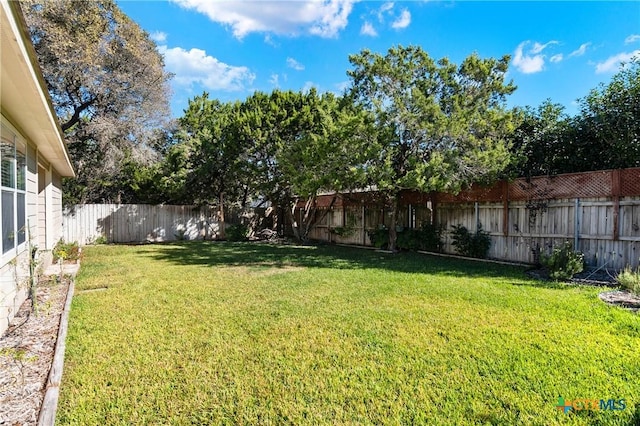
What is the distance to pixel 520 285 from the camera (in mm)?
6047

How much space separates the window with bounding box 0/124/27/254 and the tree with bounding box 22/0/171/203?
8.03m

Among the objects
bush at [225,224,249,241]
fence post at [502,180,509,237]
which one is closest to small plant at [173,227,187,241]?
bush at [225,224,249,241]

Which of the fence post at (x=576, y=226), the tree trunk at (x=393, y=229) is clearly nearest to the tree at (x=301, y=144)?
the tree trunk at (x=393, y=229)

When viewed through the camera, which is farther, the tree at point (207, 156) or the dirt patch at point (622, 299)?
the tree at point (207, 156)

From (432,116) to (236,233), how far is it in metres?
10.5

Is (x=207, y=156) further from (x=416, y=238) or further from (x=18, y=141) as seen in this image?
(x=18, y=141)

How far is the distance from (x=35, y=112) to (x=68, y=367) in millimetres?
3041

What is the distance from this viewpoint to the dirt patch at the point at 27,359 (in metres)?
2.38

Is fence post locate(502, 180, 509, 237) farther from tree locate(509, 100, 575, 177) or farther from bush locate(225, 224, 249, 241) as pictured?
bush locate(225, 224, 249, 241)

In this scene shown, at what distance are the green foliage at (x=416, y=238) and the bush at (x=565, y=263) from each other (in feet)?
11.9

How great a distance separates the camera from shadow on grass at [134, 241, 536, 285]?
7496mm

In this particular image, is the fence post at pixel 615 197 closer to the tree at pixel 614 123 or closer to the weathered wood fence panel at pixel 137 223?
the tree at pixel 614 123

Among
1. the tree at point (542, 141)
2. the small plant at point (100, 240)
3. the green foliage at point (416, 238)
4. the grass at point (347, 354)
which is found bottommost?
the grass at point (347, 354)

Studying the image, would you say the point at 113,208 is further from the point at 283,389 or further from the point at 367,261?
the point at 283,389
